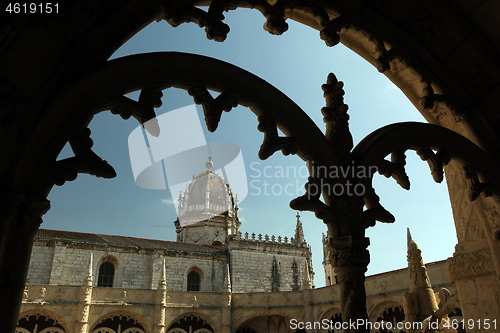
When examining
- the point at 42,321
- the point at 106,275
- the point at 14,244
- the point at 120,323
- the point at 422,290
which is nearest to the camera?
the point at 14,244

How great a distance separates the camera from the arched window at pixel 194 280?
26.0 meters

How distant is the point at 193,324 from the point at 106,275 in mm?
6393

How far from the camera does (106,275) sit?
2411 centimetres

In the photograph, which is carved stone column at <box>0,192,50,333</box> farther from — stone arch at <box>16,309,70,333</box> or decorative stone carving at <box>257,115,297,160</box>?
stone arch at <box>16,309,70,333</box>

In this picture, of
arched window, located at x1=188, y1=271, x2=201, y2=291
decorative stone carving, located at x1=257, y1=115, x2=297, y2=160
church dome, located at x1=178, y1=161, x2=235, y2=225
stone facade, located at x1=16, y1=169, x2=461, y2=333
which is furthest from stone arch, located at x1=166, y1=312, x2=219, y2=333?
decorative stone carving, located at x1=257, y1=115, x2=297, y2=160

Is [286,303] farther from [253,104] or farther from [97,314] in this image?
[253,104]

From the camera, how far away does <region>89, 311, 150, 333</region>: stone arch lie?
20109 millimetres

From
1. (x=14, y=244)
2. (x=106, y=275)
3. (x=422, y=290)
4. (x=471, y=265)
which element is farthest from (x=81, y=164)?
(x=106, y=275)

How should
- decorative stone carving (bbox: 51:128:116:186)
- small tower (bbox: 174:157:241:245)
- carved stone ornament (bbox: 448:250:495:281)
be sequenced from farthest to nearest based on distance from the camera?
small tower (bbox: 174:157:241:245)
carved stone ornament (bbox: 448:250:495:281)
decorative stone carving (bbox: 51:128:116:186)

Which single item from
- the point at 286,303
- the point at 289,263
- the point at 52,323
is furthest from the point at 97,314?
the point at 289,263

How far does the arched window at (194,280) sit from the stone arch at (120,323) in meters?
4.94

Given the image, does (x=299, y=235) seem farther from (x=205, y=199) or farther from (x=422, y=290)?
(x=422, y=290)

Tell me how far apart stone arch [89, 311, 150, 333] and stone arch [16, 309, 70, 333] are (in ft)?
4.95

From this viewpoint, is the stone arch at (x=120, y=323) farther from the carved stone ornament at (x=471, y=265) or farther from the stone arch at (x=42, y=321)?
the carved stone ornament at (x=471, y=265)
